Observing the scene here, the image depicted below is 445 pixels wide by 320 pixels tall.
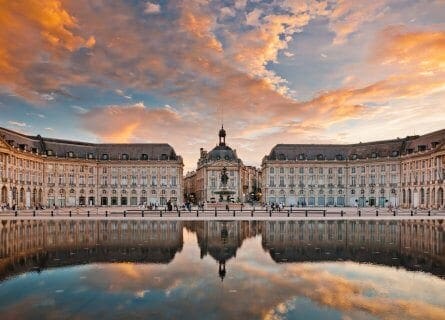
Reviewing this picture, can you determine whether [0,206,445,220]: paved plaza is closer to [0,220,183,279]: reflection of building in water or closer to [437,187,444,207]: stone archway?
[0,220,183,279]: reflection of building in water

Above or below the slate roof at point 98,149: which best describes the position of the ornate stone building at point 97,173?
below

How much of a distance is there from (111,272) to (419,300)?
1242cm

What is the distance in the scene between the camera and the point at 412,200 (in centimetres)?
9894

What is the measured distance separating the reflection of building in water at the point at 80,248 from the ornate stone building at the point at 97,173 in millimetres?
75932

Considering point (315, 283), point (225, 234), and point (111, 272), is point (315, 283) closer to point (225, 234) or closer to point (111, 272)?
point (111, 272)

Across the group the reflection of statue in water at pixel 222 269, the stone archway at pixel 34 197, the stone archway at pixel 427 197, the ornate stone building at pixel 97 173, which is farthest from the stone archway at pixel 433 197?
the stone archway at pixel 34 197

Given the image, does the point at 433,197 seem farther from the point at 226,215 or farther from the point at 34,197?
the point at 34,197

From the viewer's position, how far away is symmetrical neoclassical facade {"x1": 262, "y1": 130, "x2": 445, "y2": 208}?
106m

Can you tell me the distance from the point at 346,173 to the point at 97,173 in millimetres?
74753

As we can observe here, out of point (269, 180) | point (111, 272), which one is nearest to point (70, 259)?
point (111, 272)

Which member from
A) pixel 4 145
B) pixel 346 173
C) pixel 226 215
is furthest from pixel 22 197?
pixel 346 173

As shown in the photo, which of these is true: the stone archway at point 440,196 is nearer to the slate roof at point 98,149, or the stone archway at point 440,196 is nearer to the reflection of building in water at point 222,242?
the reflection of building in water at point 222,242

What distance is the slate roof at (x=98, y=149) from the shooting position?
110 m

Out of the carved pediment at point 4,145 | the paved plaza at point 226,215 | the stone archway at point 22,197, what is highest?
the carved pediment at point 4,145
